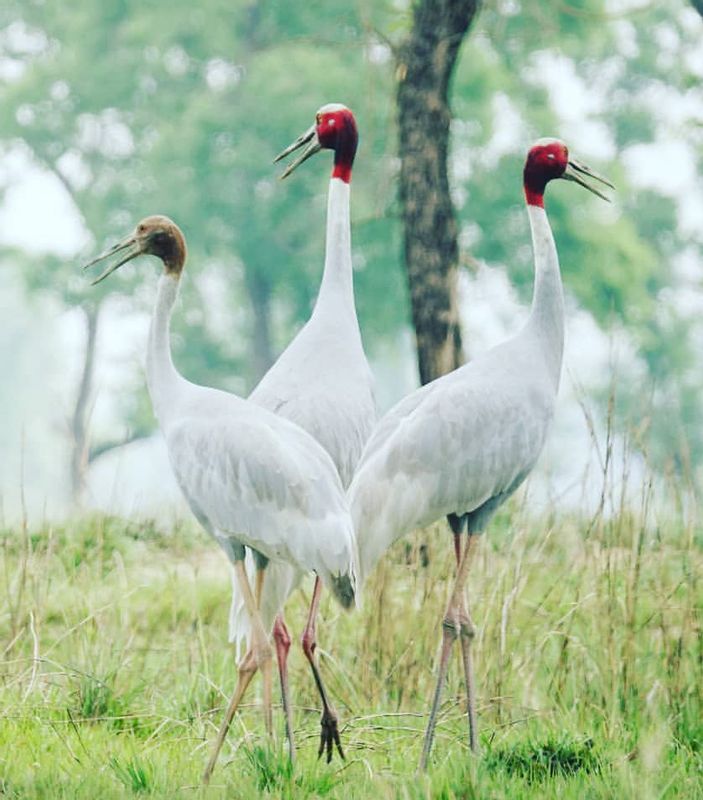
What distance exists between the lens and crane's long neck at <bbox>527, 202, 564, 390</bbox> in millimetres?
4051

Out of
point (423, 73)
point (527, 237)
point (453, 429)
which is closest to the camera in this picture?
point (453, 429)

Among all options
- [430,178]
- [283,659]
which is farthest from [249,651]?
[430,178]

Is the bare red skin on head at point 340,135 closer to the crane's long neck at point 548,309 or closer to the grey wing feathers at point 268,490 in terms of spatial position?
the crane's long neck at point 548,309

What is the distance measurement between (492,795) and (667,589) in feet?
6.33

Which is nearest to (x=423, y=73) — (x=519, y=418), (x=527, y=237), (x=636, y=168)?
(x=519, y=418)

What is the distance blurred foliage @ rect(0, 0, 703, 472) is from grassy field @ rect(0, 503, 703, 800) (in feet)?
40.9

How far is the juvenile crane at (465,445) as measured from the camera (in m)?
3.89

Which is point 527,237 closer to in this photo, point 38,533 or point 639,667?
point 38,533

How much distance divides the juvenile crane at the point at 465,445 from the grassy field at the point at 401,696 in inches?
15.9

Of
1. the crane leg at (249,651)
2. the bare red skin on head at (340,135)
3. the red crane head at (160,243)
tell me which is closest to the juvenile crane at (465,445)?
the crane leg at (249,651)

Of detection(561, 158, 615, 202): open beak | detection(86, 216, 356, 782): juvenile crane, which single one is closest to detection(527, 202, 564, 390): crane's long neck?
detection(561, 158, 615, 202): open beak

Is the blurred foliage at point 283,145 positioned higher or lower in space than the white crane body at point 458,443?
higher

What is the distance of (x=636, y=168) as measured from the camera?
2294cm

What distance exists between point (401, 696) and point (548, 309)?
4.99ft
